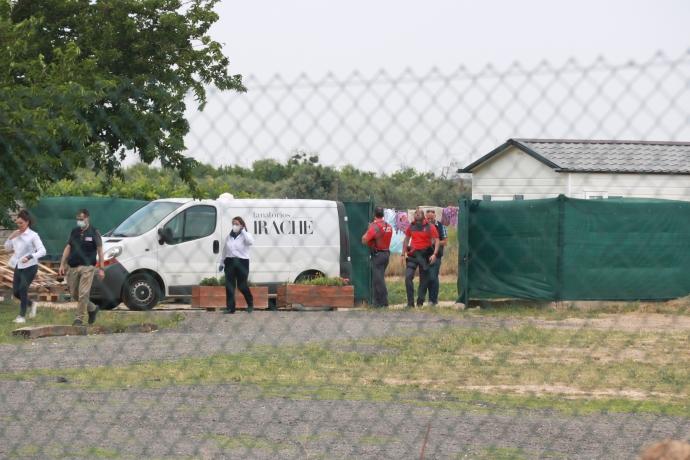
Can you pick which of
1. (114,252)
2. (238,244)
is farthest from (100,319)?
(238,244)

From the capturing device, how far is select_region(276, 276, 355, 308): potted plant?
20.1m

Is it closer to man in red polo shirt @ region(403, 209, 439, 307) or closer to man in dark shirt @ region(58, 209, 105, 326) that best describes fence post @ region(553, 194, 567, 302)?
man in red polo shirt @ region(403, 209, 439, 307)

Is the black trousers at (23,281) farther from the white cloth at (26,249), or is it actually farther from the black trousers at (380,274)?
the black trousers at (380,274)

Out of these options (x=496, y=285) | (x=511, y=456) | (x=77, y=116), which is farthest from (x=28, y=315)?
(x=77, y=116)

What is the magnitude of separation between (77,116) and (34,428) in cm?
360

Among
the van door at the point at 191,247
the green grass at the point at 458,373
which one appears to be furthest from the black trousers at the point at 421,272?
the green grass at the point at 458,373

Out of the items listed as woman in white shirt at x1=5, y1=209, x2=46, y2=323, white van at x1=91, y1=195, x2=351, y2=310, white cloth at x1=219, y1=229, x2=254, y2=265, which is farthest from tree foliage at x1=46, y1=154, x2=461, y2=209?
white van at x1=91, y1=195, x2=351, y2=310

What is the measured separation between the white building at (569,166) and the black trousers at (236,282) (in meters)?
13.0

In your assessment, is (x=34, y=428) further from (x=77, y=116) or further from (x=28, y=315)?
(x=28, y=315)

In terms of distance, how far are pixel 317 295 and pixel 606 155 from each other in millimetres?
15584

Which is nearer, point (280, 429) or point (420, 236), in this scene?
point (280, 429)

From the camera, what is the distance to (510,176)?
453 cm

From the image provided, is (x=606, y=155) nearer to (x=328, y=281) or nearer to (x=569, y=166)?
(x=569, y=166)

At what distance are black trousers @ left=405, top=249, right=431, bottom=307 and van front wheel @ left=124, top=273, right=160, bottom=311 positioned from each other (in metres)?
4.42
